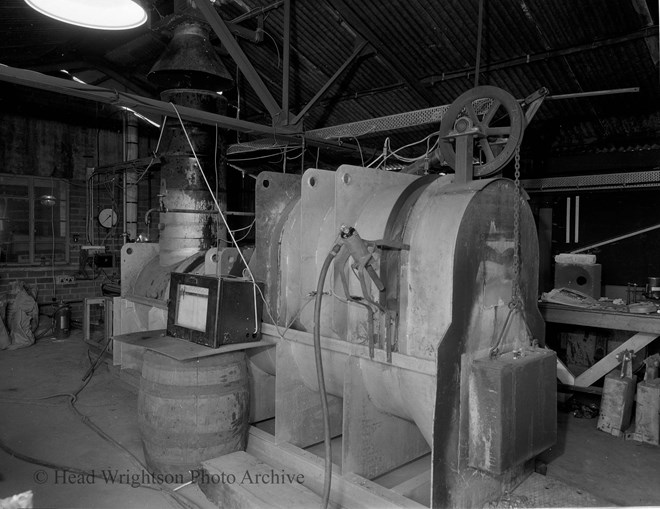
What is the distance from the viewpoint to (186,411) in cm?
271

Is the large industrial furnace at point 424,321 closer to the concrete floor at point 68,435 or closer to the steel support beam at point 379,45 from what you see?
the concrete floor at point 68,435

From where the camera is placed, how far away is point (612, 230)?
5.47 meters

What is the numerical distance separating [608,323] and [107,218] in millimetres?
7291

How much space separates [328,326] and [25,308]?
576 centimetres

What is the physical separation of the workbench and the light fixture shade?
11.4ft

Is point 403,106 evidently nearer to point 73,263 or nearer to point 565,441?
point 565,441

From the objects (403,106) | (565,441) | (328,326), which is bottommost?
(565,441)

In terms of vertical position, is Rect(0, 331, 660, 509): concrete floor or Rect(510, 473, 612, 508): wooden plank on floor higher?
Rect(510, 473, 612, 508): wooden plank on floor

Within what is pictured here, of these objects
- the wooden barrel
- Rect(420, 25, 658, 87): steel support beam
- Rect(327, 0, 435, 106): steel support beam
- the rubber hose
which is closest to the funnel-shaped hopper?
Rect(327, 0, 435, 106): steel support beam


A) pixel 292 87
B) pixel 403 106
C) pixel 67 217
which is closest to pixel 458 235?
pixel 403 106

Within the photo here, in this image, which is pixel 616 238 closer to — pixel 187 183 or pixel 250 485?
pixel 187 183

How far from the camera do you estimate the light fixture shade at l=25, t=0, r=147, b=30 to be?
81.8 inches

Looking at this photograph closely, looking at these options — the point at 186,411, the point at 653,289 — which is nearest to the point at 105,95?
the point at 186,411

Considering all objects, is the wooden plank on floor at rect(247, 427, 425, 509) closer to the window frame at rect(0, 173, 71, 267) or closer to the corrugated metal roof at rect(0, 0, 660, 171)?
the corrugated metal roof at rect(0, 0, 660, 171)
